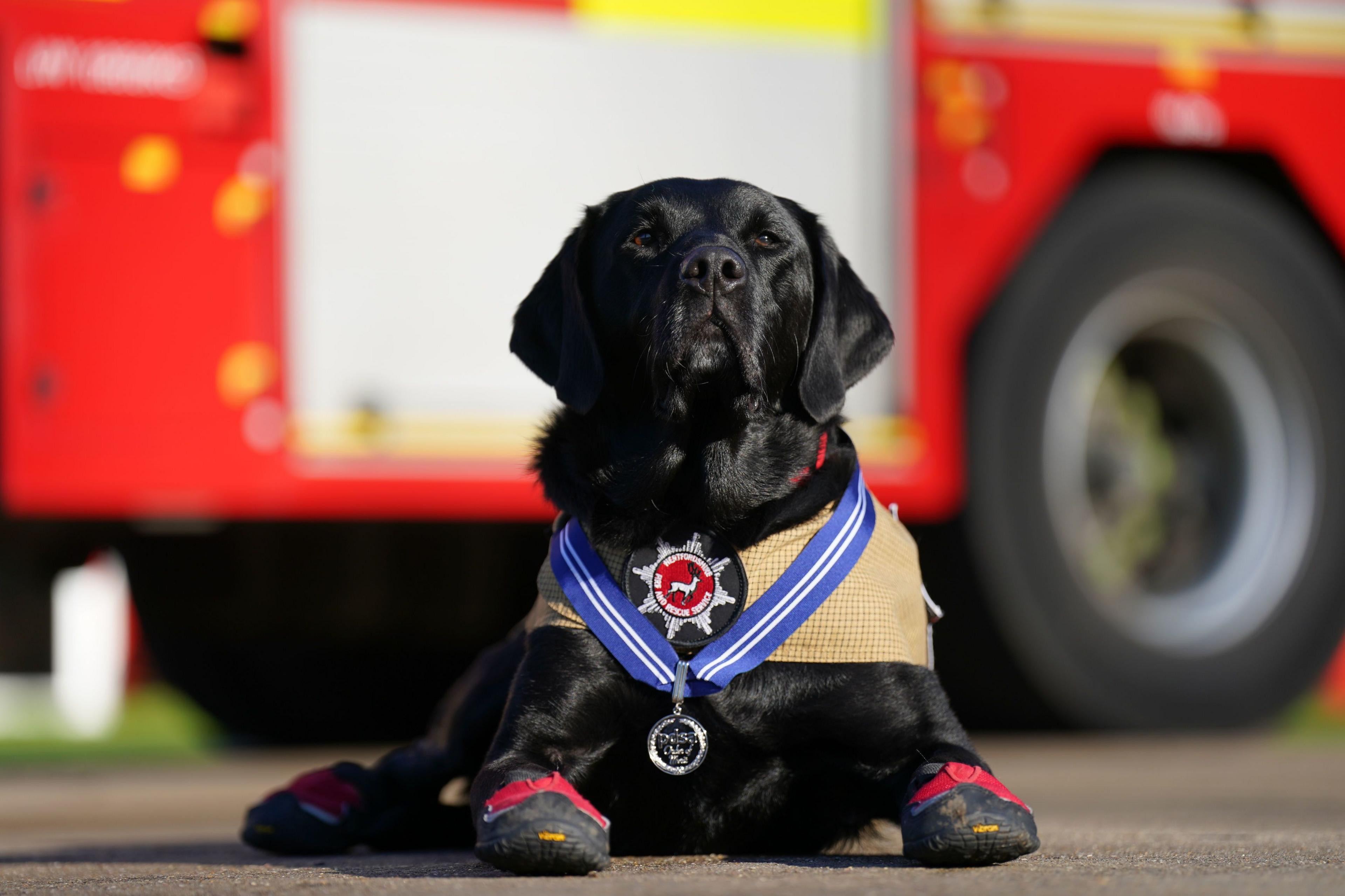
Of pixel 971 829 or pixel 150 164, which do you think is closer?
pixel 971 829

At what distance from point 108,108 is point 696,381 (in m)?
2.59

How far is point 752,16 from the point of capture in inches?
222

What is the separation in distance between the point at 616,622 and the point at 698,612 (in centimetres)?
13

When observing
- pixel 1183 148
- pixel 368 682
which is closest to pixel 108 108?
pixel 368 682

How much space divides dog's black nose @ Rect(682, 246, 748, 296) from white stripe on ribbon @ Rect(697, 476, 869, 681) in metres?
0.46

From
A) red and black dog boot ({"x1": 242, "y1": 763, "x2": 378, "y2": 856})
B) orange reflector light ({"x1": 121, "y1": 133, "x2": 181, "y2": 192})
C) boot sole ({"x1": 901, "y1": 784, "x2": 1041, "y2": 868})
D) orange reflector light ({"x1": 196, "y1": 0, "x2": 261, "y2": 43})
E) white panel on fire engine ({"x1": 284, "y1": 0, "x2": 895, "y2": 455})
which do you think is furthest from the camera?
white panel on fire engine ({"x1": 284, "y1": 0, "x2": 895, "y2": 455})

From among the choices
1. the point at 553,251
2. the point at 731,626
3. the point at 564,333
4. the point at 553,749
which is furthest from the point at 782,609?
the point at 553,251

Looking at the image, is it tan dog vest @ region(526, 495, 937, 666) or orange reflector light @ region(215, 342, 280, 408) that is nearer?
tan dog vest @ region(526, 495, 937, 666)

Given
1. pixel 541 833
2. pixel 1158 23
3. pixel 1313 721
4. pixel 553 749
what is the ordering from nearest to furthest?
pixel 541 833
pixel 553 749
pixel 1158 23
pixel 1313 721

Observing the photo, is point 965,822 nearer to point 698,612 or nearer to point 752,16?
point 698,612

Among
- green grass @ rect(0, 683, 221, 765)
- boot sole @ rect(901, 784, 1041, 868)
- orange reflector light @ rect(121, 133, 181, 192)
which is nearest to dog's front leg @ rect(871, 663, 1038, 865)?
boot sole @ rect(901, 784, 1041, 868)

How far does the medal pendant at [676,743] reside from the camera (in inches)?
112

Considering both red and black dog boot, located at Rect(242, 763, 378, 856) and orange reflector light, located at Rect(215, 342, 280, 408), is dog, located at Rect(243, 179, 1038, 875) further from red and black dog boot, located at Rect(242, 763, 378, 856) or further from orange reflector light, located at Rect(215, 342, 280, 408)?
orange reflector light, located at Rect(215, 342, 280, 408)

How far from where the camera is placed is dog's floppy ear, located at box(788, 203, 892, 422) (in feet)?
10.3
